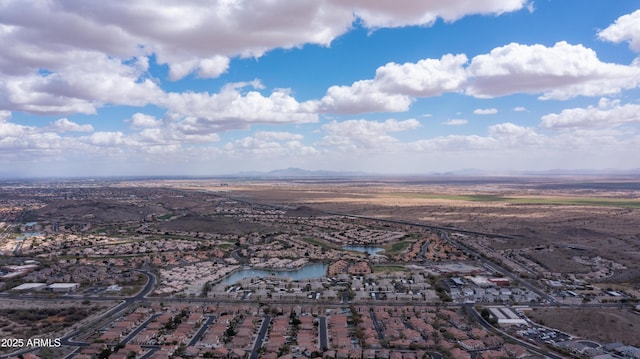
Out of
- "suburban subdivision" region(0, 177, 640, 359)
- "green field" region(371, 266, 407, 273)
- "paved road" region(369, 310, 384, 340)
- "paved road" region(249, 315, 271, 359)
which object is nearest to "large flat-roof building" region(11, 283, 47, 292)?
"suburban subdivision" region(0, 177, 640, 359)

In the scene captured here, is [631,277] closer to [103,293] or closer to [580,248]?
[580,248]

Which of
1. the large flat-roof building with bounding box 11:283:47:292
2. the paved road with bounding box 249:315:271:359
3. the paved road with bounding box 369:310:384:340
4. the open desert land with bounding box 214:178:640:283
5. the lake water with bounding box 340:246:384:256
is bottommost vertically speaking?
the paved road with bounding box 249:315:271:359

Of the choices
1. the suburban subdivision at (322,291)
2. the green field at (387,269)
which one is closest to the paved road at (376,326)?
the suburban subdivision at (322,291)

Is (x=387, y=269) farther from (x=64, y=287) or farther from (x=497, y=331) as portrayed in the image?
(x=64, y=287)

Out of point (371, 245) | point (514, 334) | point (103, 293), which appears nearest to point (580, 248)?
point (371, 245)

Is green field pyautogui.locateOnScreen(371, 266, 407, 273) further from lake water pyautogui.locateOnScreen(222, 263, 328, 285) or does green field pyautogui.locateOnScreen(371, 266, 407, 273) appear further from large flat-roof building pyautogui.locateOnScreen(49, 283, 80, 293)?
large flat-roof building pyautogui.locateOnScreen(49, 283, 80, 293)

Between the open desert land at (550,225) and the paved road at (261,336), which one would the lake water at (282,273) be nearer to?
the paved road at (261,336)

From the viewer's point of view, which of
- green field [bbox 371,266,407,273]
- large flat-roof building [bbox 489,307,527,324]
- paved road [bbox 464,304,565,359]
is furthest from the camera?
green field [bbox 371,266,407,273]
